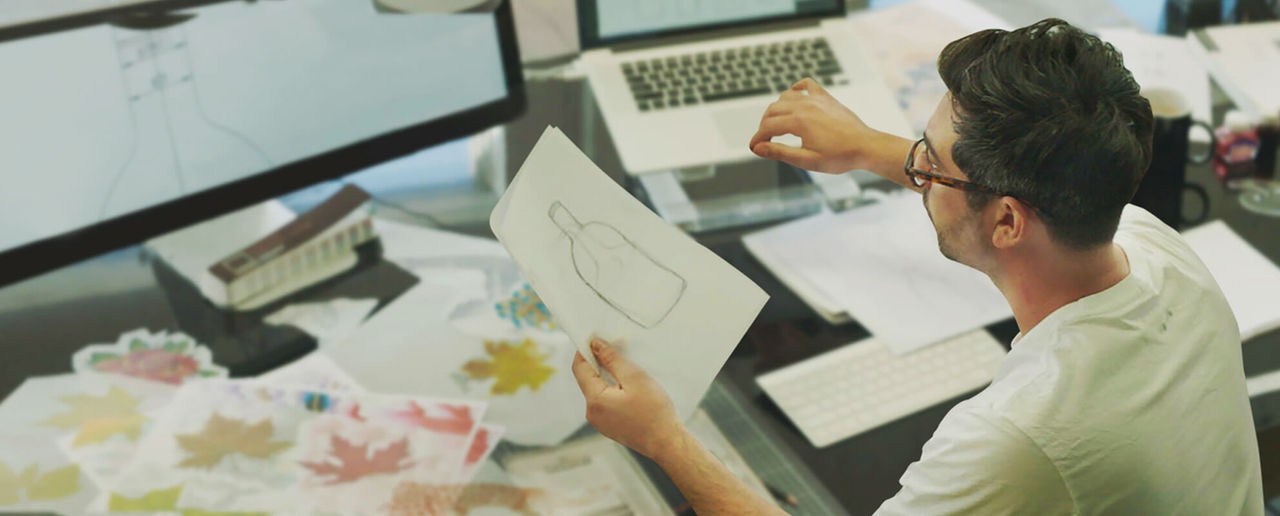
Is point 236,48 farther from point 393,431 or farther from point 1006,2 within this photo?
point 1006,2

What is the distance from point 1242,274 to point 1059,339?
0.64 m

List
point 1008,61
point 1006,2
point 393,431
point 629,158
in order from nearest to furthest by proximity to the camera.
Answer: point 1008,61, point 393,431, point 629,158, point 1006,2

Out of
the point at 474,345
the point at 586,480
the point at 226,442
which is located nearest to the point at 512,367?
the point at 474,345

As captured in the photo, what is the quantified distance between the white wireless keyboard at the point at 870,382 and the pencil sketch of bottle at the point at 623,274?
0.33m

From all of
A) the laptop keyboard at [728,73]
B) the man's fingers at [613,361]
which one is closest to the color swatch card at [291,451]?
the man's fingers at [613,361]

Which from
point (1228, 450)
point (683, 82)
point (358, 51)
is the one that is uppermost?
point (358, 51)

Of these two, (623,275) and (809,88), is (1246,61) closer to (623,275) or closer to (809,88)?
(809,88)

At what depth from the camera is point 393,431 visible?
1.24 meters

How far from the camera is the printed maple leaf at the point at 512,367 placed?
51.3 inches

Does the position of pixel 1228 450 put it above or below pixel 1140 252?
below

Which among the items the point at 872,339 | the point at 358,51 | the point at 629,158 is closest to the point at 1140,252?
the point at 872,339

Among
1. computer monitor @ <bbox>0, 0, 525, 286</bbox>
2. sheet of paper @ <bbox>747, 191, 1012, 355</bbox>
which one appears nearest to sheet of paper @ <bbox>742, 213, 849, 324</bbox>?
sheet of paper @ <bbox>747, 191, 1012, 355</bbox>

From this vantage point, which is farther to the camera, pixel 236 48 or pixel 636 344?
pixel 236 48

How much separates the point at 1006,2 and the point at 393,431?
126cm
